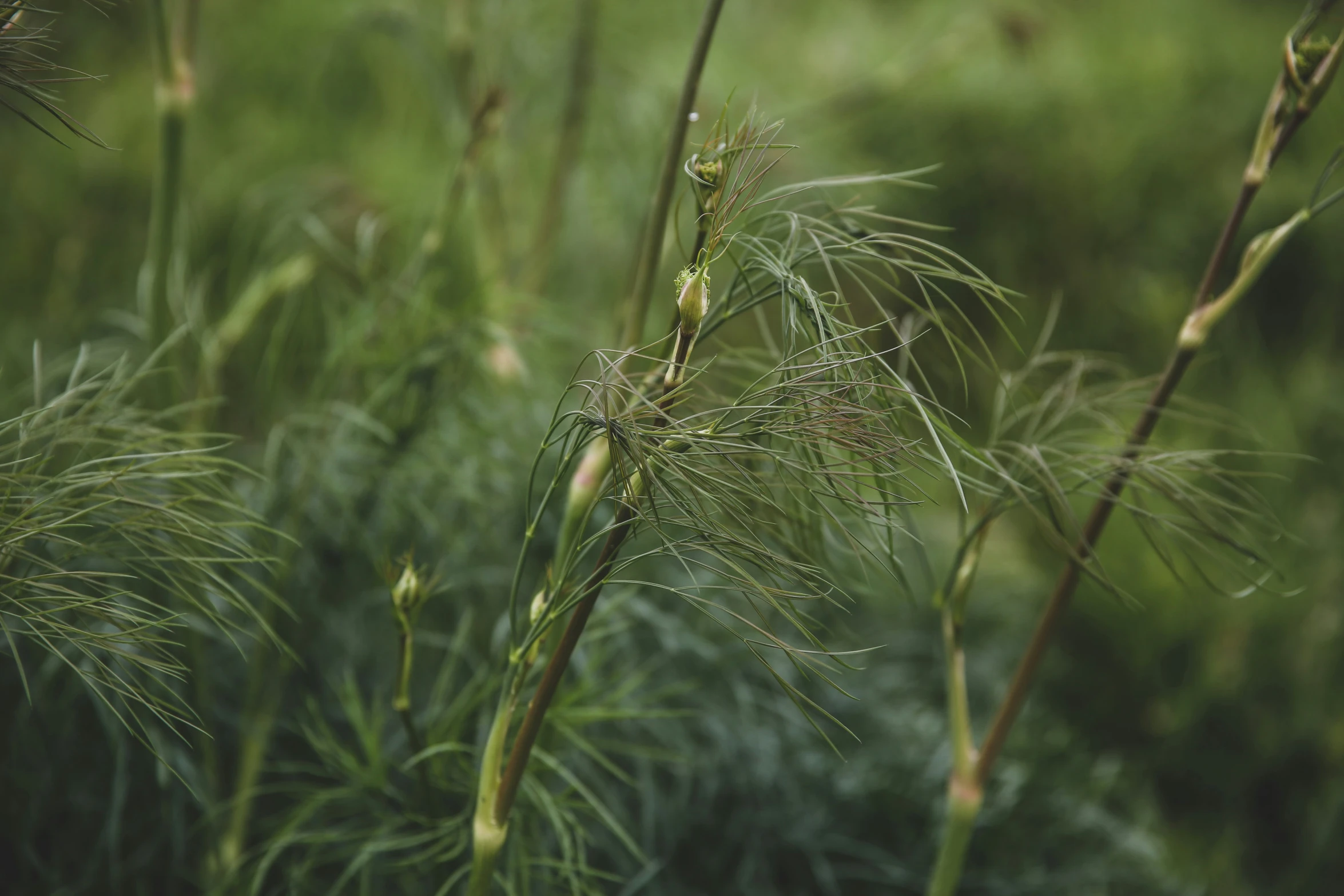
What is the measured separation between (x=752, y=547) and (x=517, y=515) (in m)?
0.62

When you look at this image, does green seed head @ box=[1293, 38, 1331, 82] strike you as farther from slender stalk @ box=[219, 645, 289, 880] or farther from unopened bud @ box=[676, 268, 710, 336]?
slender stalk @ box=[219, 645, 289, 880]

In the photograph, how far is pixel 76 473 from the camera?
20.3 inches

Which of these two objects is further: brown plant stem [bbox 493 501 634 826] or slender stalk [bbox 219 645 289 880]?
slender stalk [bbox 219 645 289 880]

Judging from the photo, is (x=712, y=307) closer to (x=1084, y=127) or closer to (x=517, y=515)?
(x=517, y=515)

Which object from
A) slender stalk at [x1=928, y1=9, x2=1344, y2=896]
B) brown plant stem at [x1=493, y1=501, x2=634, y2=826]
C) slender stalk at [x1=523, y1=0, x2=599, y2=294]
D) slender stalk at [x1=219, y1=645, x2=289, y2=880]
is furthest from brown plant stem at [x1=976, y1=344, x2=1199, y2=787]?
slender stalk at [x1=523, y1=0, x2=599, y2=294]

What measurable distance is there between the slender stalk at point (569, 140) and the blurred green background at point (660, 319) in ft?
0.10

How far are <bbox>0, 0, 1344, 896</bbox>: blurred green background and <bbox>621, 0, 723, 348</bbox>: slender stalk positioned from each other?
0.24 metres

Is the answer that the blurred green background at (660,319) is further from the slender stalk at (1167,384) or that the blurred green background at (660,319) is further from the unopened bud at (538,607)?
the unopened bud at (538,607)

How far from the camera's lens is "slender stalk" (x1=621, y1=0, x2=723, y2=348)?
464 mm

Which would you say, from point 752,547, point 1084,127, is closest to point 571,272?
point 1084,127

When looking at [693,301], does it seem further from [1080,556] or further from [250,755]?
[250,755]

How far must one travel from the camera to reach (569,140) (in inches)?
41.6

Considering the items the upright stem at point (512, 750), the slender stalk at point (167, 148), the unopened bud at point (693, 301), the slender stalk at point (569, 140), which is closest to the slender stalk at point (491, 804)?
the upright stem at point (512, 750)

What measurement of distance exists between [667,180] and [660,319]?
100cm
